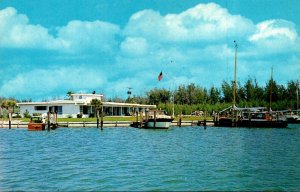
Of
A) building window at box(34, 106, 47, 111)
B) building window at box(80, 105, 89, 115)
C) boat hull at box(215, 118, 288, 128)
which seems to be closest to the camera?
boat hull at box(215, 118, 288, 128)

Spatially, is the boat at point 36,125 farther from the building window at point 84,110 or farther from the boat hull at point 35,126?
the building window at point 84,110

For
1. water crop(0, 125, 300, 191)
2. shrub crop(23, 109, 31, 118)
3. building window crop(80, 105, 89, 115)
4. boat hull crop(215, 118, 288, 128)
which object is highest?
building window crop(80, 105, 89, 115)

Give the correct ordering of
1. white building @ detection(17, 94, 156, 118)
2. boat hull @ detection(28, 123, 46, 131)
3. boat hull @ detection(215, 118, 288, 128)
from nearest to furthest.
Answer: boat hull @ detection(28, 123, 46, 131)
boat hull @ detection(215, 118, 288, 128)
white building @ detection(17, 94, 156, 118)

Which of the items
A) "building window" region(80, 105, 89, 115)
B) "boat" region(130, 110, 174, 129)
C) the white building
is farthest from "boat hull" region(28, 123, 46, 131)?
"building window" region(80, 105, 89, 115)

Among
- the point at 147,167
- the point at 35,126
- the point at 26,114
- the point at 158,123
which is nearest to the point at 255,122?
the point at 158,123

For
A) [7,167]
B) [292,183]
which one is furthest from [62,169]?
[292,183]

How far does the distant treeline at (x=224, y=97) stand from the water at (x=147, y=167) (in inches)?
2303

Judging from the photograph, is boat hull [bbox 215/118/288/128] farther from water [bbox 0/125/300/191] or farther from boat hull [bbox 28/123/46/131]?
water [bbox 0/125/300/191]

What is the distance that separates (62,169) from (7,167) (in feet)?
12.3

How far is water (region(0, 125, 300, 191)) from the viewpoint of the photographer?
23.0 metres

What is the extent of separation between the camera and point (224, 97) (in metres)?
123

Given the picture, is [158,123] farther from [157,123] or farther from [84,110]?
[84,110]

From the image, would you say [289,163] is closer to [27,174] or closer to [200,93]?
[27,174]

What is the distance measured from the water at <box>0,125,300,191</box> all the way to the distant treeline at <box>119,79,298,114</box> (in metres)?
58.5
